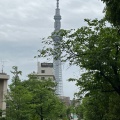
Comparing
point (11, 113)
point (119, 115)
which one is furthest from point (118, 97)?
point (11, 113)

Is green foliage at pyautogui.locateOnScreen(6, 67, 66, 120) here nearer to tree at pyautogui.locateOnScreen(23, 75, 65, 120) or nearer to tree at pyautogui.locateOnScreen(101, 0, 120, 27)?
tree at pyautogui.locateOnScreen(23, 75, 65, 120)

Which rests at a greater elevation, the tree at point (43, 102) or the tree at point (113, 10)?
the tree at point (113, 10)

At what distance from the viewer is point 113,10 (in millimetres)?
11102

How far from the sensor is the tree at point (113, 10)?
35.2 ft

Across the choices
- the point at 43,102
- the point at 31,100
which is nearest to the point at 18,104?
the point at 31,100

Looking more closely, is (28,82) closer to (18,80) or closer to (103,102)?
(18,80)

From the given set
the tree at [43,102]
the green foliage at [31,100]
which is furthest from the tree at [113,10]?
the tree at [43,102]

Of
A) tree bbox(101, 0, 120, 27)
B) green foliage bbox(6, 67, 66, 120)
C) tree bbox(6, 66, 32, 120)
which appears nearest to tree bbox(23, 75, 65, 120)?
green foliage bbox(6, 67, 66, 120)

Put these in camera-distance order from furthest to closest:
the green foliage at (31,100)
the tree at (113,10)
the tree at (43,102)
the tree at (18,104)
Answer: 1. the tree at (43,102)
2. the green foliage at (31,100)
3. the tree at (18,104)
4. the tree at (113,10)

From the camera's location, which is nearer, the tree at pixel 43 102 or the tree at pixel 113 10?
the tree at pixel 113 10

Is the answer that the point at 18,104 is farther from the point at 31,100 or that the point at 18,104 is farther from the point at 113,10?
the point at 113,10

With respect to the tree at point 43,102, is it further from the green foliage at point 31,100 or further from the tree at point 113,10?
the tree at point 113,10

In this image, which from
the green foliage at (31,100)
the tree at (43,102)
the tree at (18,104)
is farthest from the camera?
the tree at (43,102)

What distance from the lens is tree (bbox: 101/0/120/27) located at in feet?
35.2
